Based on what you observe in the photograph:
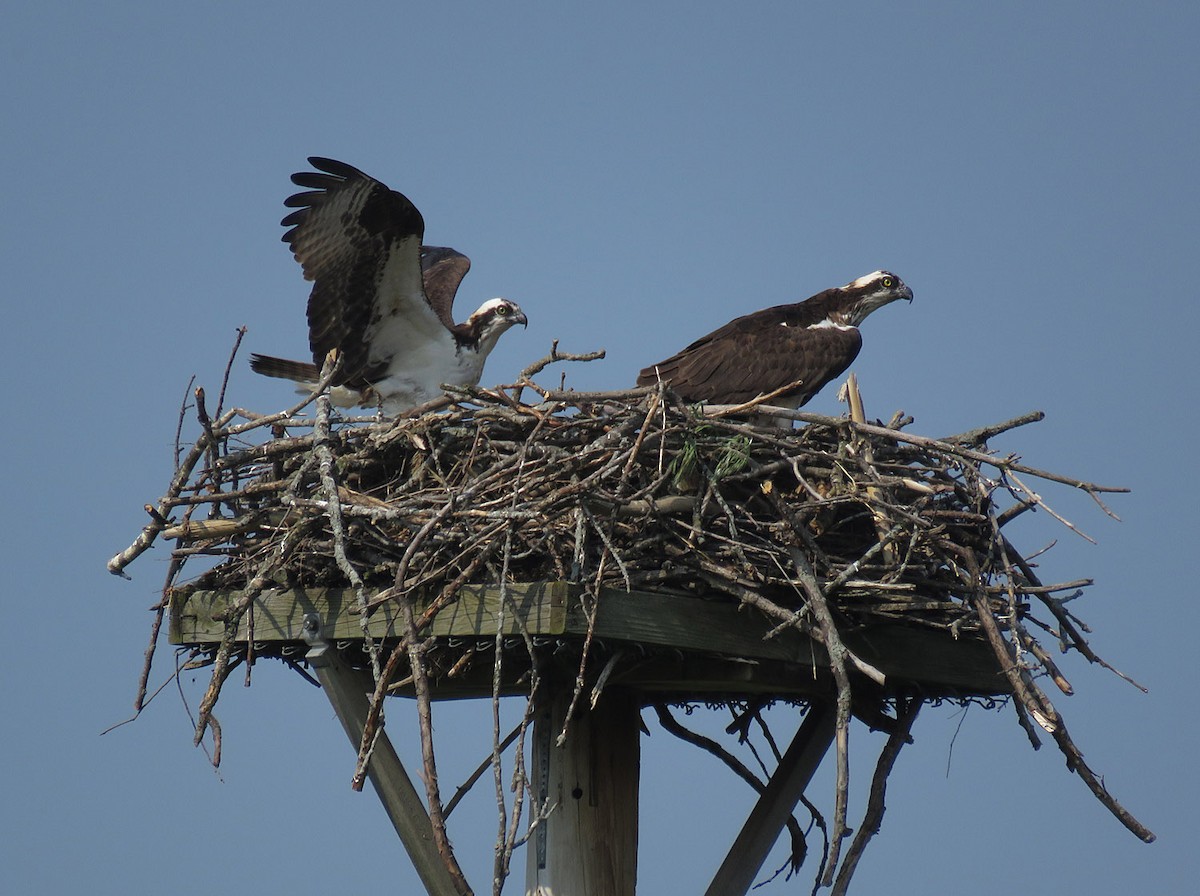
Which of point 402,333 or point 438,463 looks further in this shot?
point 402,333

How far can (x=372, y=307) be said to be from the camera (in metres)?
A: 6.64

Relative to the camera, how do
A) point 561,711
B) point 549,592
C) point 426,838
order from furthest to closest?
point 561,711 < point 426,838 < point 549,592

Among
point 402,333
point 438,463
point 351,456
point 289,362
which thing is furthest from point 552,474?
point 289,362

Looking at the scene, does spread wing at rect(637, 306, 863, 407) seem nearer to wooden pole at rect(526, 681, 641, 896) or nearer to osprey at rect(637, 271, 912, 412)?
osprey at rect(637, 271, 912, 412)

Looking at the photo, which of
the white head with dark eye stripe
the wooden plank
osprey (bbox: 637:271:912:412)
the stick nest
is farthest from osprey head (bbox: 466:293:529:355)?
the wooden plank

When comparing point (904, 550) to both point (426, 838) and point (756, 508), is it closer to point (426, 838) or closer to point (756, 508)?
point (756, 508)

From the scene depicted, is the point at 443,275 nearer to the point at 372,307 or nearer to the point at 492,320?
the point at 492,320

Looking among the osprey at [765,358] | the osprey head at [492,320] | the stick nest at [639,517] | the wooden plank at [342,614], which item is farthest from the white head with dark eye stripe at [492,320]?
the wooden plank at [342,614]

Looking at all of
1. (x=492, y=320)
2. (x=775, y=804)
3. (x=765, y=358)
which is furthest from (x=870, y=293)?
(x=775, y=804)

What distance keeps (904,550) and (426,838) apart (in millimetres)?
1805

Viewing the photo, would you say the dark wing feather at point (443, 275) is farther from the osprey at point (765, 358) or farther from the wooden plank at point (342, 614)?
the wooden plank at point (342, 614)

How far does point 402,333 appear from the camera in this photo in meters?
6.80

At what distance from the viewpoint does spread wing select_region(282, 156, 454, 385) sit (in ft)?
20.2

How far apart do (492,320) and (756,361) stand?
1.80 meters
